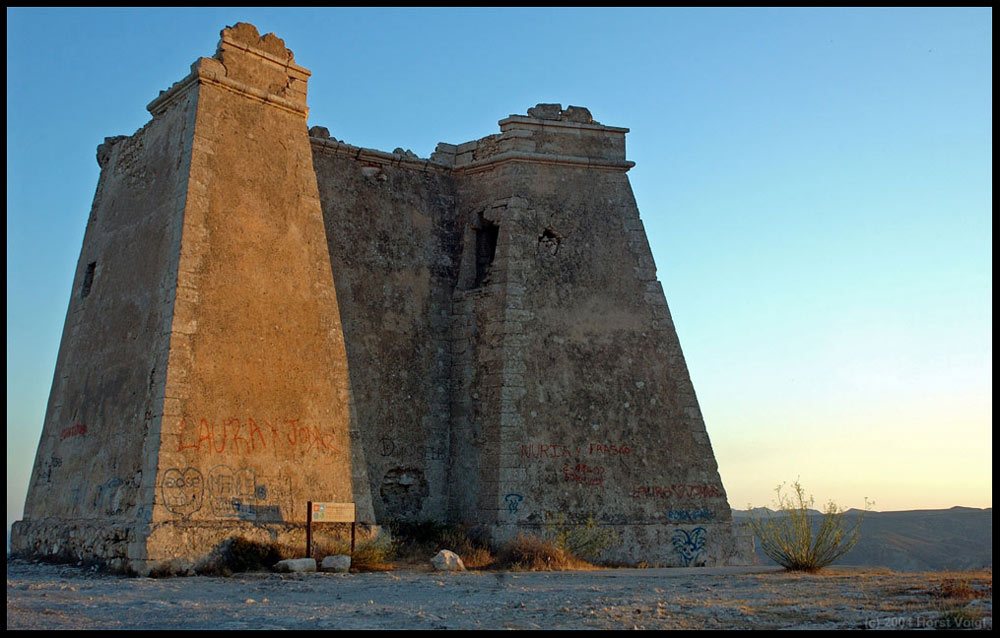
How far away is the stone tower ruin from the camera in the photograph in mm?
10906

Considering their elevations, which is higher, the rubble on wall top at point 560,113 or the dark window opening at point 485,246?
the rubble on wall top at point 560,113

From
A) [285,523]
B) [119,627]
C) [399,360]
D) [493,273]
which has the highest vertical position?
[493,273]

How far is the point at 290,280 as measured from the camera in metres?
12.2

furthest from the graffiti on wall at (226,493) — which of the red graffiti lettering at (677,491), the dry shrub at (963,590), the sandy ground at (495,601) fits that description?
the dry shrub at (963,590)

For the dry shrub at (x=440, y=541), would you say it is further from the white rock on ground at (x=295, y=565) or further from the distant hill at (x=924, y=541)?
the distant hill at (x=924, y=541)

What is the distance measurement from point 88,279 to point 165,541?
5176 mm

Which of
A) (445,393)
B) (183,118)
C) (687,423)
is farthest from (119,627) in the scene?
(687,423)

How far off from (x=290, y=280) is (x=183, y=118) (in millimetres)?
2568

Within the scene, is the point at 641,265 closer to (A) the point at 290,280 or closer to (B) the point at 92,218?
(A) the point at 290,280

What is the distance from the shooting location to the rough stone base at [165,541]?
9891mm

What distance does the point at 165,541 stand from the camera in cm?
996

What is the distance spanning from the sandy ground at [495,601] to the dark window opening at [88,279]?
4.31 m

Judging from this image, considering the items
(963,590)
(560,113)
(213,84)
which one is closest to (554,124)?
(560,113)

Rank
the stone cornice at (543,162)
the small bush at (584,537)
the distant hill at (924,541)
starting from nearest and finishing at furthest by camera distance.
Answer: the small bush at (584,537)
the stone cornice at (543,162)
the distant hill at (924,541)
